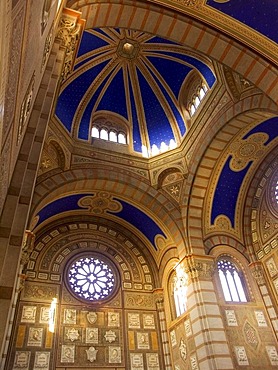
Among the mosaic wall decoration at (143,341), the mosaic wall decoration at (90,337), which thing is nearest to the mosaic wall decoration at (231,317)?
the mosaic wall decoration at (143,341)

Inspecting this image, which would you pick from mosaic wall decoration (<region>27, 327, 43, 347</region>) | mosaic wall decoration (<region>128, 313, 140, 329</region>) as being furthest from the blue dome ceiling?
mosaic wall decoration (<region>27, 327, 43, 347</region>)

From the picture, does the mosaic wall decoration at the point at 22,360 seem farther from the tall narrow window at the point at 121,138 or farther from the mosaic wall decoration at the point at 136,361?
the tall narrow window at the point at 121,138

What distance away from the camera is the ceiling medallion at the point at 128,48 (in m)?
14.6

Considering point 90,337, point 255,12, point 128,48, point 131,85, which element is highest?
point 128,48

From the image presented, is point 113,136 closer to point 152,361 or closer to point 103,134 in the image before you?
point 103,134

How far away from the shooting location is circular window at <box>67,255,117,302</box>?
13.2 m

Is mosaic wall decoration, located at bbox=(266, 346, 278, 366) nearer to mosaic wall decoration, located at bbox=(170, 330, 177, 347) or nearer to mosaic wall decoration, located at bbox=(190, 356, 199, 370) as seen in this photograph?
mosaic wall decoration, located at bbox=(190, 356, 199, 370)

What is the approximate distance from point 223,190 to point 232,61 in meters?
5.55

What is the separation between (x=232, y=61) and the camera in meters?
9.90

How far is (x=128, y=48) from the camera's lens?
14.8 meters

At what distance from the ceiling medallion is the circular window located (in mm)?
9133

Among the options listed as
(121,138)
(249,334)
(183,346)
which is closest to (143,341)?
(183,346)

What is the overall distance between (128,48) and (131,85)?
1670 mm

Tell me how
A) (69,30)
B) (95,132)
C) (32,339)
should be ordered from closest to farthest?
(69,30)
(32,339)
(95,132)
